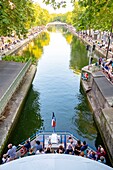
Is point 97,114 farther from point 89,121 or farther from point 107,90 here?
point 107,90

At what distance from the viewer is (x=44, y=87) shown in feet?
99.8

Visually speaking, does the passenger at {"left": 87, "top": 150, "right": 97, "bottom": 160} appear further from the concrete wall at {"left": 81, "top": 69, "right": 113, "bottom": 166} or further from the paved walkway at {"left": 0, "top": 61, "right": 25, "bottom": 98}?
the paved walkway at {"left": 0, "top": 61, "right": 25, "bottom": 98}

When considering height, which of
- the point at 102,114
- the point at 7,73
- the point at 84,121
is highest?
the point at 7,73

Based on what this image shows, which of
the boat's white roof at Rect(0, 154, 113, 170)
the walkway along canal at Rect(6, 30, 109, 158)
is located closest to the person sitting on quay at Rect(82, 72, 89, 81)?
the walkway along canal at Rect(6, 30, 109, 158)

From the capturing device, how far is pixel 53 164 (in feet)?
27.1

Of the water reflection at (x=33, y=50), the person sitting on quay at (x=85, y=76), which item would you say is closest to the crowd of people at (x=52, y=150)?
the person sitting on quay at (x=85, y=76)

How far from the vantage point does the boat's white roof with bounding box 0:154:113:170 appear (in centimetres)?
818

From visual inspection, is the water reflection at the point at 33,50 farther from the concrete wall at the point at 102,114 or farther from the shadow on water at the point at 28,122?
the concrete wall at the point at 102,114

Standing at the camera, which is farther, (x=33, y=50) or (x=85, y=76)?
(x=33, y=50)

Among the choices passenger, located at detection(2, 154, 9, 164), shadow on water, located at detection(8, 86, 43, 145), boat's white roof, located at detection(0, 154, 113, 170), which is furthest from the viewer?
shadow on water, located at detection(8, 86, 43, 145)

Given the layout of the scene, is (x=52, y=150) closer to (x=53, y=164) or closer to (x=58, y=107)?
(x=53, y=164)

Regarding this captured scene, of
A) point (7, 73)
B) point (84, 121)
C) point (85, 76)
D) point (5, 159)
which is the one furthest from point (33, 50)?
point (5, 159)

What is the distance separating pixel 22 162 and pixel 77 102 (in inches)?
674

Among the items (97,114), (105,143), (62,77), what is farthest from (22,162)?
(62,77)
